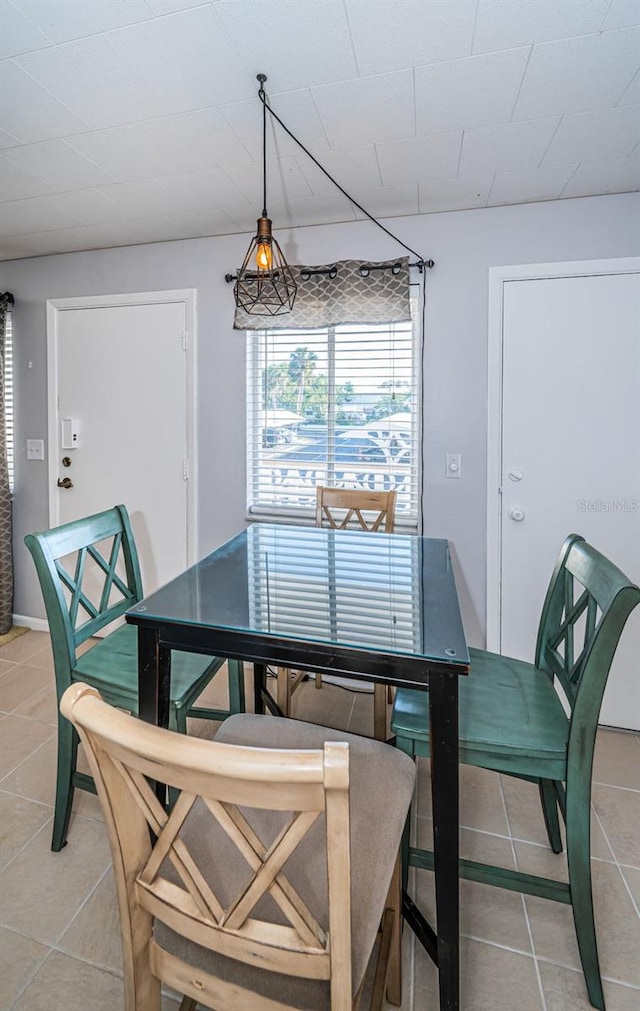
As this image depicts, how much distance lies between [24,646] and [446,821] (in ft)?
9.75

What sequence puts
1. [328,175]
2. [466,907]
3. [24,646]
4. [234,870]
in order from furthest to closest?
[24,646] → [328,175] → [466,907] → [234,870]

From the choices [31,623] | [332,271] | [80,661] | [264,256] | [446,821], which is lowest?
[31,623]

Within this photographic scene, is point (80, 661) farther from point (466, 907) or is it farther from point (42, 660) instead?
point (42, 660)

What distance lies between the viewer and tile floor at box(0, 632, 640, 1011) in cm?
122

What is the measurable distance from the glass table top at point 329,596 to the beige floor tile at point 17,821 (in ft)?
3.46

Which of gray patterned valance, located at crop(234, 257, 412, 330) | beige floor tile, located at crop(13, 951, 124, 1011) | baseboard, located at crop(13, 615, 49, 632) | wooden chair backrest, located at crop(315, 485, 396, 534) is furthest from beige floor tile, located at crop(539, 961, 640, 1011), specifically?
baseboard, located at crop(13, 615, 49, 632)

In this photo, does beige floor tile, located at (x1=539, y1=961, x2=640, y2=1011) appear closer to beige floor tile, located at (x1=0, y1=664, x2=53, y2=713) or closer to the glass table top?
the glass table top

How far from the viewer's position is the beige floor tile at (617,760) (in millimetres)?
1985

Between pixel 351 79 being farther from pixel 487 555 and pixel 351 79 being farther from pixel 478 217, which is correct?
pixel 487 555

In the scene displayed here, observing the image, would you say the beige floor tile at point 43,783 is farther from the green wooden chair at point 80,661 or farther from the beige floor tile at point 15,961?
the beige floor tile at point 15,961

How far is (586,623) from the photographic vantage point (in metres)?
1.33

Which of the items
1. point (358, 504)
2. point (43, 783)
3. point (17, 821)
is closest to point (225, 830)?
point (17, 821)

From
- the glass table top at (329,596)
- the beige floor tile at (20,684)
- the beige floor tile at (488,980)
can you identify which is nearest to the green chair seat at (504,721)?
the glass table top at (329,596)

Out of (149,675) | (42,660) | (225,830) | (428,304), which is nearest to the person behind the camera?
(225,830)
